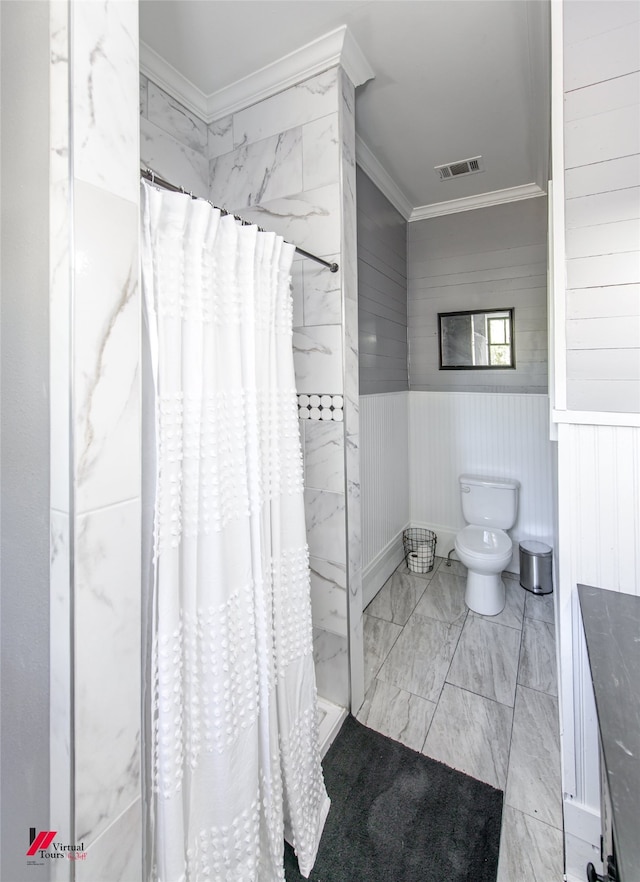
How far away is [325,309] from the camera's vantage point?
5.61ft

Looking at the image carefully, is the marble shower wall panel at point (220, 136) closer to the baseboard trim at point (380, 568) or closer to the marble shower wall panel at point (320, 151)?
the marble shower wall panel at point (320, 151)

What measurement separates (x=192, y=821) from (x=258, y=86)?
2587mm

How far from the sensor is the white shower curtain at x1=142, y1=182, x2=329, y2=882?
0.89 meters

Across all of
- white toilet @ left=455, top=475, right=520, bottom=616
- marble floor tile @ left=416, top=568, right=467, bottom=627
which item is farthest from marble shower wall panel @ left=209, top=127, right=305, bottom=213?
marble floor tile @ left=416, top=568, right=467, bottom=627

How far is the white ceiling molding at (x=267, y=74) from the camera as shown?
1633 millimetres

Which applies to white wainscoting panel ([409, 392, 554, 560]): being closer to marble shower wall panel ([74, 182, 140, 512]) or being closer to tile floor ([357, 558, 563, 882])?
tile floor ([357, 558, 563, 882])

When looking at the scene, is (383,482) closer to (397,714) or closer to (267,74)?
(397,714)

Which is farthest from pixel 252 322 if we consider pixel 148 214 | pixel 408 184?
pixel 408 184

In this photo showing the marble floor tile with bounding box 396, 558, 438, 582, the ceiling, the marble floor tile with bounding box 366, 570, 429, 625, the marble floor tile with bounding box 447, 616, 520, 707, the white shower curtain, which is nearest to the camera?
the white shower curtain

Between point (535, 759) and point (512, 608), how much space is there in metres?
1.10

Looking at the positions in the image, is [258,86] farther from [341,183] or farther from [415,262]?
[415,262]

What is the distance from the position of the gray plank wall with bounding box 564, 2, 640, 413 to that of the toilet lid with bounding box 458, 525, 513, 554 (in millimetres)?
1443

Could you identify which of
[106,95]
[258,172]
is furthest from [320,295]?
[106,95]

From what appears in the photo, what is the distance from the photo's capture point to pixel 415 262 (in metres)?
3.29
